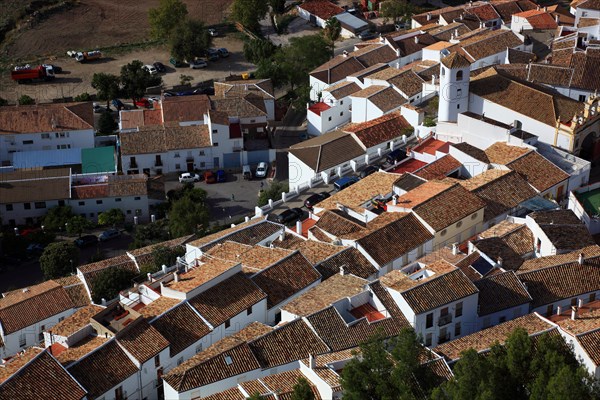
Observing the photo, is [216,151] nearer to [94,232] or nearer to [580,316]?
[94,232]

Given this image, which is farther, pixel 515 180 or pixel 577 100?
pixel 577 100

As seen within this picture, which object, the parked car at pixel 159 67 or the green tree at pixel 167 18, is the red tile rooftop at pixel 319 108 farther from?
the green tree at pixel 167 18

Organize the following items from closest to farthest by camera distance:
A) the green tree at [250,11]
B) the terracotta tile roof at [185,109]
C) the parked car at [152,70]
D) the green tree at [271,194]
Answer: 1. the green tree at [271,194]
2. the terracotta tile roof at [185,109]
3. the parked car at [152,70]
4. the green tree at [250,11]

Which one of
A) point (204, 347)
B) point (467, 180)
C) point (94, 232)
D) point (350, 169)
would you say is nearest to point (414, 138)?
point (350, 169)

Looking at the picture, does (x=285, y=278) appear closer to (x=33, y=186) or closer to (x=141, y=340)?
(x=141, y=340)

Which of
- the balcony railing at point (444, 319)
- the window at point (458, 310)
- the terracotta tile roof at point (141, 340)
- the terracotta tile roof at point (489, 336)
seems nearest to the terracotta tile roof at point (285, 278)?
the terracotta tile roof at point (141, 340)

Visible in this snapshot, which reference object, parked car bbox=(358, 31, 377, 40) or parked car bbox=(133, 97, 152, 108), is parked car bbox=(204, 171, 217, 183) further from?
parked car bbox=(358, 31, 377, 40)
